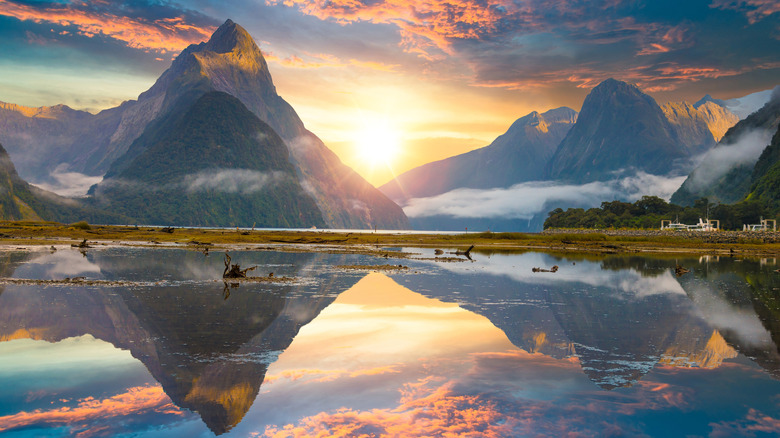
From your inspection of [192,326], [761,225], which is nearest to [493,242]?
[761,225]

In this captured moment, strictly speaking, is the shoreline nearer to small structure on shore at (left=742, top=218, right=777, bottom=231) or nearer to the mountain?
small structure on shore at (left=742, top=218, right=777, bottom=231)

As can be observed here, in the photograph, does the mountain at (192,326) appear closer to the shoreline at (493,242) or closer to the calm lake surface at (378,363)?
the calm lake surface at (378,363)

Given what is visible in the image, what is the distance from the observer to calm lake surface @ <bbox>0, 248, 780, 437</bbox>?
1382 centimetres

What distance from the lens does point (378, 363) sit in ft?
64.1

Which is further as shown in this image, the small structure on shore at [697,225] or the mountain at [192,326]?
the small structure on shore at [697,225]

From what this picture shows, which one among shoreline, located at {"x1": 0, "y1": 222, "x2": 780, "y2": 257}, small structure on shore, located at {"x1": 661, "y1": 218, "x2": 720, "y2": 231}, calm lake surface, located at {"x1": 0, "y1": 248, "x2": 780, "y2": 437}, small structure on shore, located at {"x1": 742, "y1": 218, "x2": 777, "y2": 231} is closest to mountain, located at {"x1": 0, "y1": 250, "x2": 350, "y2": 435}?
calm lake surface, located at {"x1": 0, "y1": 248, "x2": 780, "y2": 437}

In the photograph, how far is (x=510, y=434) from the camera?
42.8 ft

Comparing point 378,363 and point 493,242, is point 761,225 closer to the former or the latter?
point 493,242

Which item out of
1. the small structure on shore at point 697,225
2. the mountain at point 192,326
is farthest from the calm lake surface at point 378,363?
the small structure on shore at point 697,225

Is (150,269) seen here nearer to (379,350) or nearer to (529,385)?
(379,350)

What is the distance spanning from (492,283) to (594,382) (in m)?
29.6

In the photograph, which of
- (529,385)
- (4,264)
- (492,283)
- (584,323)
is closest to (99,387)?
(529,385)

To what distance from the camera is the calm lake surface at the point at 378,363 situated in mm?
13820

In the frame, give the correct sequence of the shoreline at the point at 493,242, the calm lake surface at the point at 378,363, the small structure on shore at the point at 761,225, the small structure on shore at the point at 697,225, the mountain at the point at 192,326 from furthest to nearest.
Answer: the small structure on shore at the point at 697,225, the small structure on shore at the point at 761,225, the shoreline at the point at 493,242, the mountain at the point at 192,326, the calm lake surface at the point at 378,363
